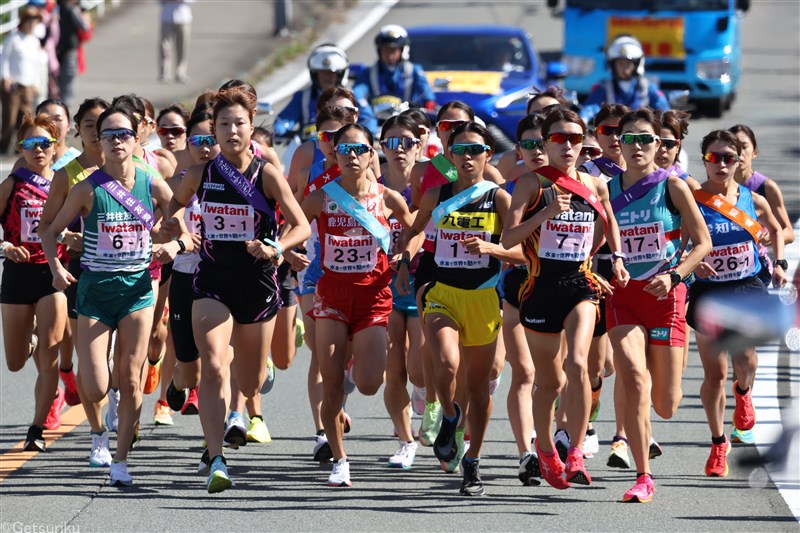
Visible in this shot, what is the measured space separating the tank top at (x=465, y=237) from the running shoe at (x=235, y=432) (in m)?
1.89

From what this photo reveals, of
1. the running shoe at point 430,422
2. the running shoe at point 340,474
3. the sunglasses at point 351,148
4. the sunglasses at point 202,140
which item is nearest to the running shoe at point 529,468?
the running shoe at point 430,422

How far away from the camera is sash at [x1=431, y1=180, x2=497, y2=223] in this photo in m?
8.05

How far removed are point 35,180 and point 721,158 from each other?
14.0 feet

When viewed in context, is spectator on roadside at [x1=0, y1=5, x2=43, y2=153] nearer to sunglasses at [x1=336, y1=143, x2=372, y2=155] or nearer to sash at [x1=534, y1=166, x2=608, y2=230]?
sunglasses at [x1=336, y1=143, x2=372, y2=155]

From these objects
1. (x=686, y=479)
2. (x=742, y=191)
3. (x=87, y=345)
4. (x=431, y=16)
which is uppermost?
(x=431, y=16)

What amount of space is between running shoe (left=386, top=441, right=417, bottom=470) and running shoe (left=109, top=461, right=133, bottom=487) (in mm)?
1599

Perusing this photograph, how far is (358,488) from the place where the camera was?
822 centimetres

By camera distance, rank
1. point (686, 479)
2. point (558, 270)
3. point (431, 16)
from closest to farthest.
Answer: point (558, 270) < point (686, 479) < point (431, 16)

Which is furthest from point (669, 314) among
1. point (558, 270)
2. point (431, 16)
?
point (431, 16)

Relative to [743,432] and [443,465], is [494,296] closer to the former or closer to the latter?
[443,465]

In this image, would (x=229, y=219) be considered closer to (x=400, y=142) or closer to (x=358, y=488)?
(x=400, y=142)

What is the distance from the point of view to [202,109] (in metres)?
9.03

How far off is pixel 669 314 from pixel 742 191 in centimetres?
117

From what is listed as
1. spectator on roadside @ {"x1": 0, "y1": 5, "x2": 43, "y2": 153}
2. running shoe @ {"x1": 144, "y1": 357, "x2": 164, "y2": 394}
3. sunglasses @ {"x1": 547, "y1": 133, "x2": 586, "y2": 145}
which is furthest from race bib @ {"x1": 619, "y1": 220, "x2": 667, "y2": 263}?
spectator on roadside @ {"x1": 0, "y1": 5, "x2": 43, "y2": 153}
